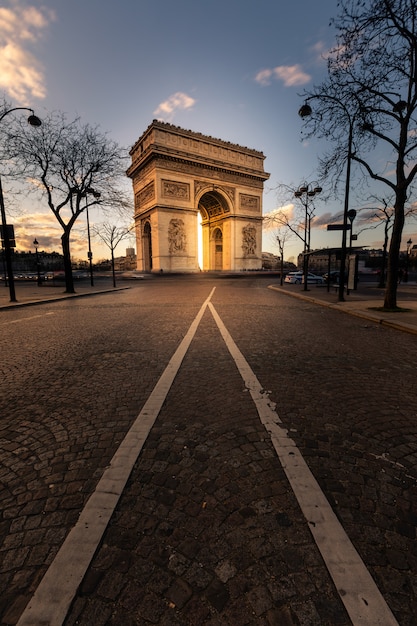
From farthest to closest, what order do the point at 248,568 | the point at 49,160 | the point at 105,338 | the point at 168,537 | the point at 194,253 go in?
the point at 194,253 < the point at 49,160 < the point at 105,338 < the point at 168,537 < the point at 248,568

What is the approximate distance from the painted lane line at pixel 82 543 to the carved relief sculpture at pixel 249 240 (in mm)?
52994

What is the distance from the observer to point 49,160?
20484 mm

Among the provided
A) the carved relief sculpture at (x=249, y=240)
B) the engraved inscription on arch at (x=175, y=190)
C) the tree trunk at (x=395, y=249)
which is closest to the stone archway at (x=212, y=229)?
the carved relief sculpture at (x=249, y=240)

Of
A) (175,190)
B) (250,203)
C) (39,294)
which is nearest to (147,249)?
(175,190)

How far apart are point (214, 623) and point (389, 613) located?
0.73 m

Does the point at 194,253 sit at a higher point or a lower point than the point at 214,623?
higher

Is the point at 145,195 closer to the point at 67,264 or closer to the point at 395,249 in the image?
the point at 67,264

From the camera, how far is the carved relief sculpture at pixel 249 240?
53469 millimetres

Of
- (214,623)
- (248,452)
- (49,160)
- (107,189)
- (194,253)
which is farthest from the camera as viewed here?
(194,253)

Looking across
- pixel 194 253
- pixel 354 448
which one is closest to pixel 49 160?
pixel 354 448

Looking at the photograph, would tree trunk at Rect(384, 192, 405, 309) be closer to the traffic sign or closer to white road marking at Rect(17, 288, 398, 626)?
the traffic sign

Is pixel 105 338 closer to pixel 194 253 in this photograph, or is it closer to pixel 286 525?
pixel 286 525

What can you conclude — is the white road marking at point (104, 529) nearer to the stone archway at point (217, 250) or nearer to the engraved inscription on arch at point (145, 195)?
the engraved inscription on arch at point (145, 195)

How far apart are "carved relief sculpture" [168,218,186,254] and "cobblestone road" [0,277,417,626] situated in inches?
1662
